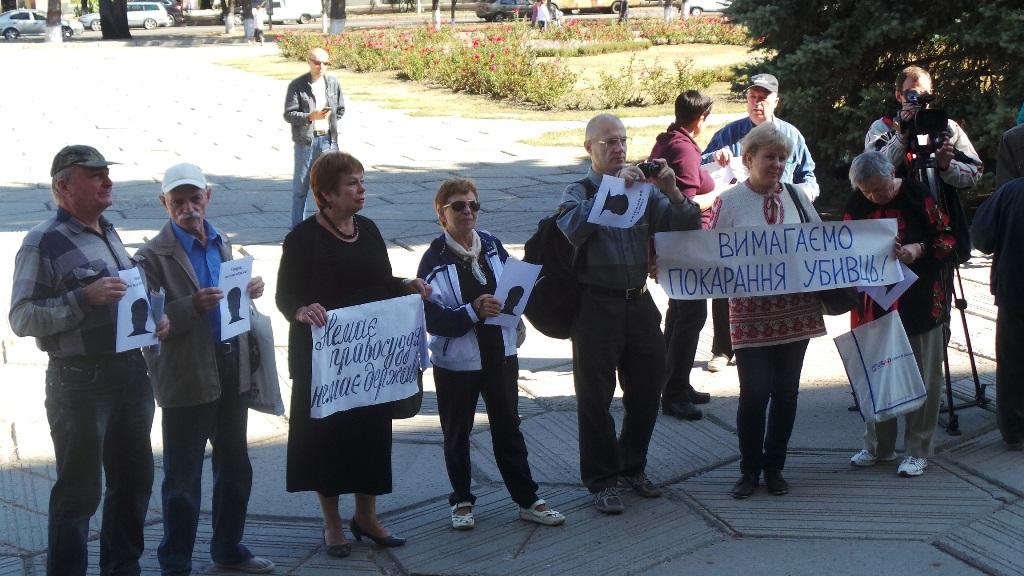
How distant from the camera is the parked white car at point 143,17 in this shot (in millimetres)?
66938

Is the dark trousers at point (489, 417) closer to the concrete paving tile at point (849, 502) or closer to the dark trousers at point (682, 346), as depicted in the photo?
the concrete paving tile at point (849, 502)

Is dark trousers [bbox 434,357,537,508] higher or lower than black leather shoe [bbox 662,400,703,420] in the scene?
higher

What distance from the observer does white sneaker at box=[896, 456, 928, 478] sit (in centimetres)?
552

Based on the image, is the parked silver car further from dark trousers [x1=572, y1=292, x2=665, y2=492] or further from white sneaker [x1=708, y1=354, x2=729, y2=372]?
dark trousers [x1=572, y1=292, x2=665, y2=492]

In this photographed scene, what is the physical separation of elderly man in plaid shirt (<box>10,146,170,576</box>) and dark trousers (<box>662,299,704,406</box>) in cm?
308

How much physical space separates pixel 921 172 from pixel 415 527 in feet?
10.1

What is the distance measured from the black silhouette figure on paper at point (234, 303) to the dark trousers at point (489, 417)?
0.94 m

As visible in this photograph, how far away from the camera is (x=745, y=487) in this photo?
5.39 metres

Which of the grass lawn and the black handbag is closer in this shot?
the black handbag

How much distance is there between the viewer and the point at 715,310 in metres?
7.33

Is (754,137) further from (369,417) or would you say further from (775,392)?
(369,417)

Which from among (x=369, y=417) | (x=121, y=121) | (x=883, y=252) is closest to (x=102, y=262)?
(x=369, y=417)

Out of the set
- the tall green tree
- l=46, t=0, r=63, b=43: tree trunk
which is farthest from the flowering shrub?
l=46, t=0, r=63, b=43: tree trunk

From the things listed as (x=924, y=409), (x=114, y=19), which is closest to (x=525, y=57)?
(x=924, y=409)
